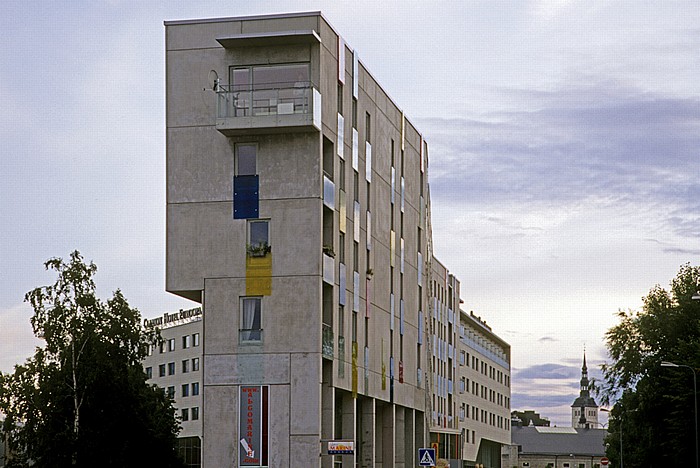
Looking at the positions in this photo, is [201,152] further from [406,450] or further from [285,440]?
[406,450]

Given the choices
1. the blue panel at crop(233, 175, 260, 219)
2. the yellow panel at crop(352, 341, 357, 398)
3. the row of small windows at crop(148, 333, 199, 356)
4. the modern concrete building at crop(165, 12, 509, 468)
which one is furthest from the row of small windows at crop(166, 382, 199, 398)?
the blue panel at crop(233, 175, 260, 219)

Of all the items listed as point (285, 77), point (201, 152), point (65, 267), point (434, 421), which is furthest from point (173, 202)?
point (434, 421)

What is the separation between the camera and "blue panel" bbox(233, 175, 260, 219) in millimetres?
47562

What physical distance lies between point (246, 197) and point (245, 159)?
1480 millimetres

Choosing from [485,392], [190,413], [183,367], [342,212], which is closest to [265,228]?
[342,212]

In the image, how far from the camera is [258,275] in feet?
155

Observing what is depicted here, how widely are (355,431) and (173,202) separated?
1221 centimetres

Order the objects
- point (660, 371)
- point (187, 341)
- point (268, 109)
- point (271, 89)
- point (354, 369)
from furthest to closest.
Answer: point (187, 341)
point (660, 371)
point (354, 369)
point (271, 89)
point (268, 109)

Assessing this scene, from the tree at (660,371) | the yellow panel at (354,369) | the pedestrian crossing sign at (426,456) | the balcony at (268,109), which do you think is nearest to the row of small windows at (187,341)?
the tree at (660,371)

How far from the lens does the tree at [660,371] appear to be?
6191 cm

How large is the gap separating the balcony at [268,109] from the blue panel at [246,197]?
1910 millimetres

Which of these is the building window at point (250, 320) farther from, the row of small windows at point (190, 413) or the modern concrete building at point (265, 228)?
the row of small windows at point (190, 413)

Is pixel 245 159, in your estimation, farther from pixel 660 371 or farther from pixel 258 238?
pixel 660 371

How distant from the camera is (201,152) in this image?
48.0m
